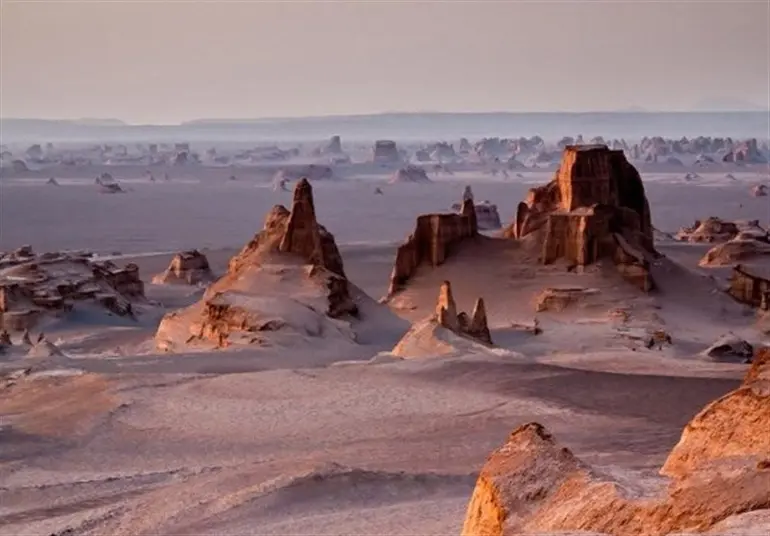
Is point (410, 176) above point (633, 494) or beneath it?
beneath

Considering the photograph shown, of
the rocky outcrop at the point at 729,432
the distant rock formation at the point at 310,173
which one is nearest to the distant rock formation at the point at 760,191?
the distant rock formation at the point at 310,173

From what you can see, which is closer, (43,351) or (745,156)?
(43,351)

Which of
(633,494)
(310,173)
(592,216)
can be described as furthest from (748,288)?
(310,173)

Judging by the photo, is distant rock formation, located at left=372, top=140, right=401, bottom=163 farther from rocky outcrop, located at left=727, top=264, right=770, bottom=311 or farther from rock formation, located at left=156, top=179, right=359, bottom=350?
rock formation, located at left=156, top=179, right=359, bottom=350

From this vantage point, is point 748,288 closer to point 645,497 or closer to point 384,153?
point 645,497

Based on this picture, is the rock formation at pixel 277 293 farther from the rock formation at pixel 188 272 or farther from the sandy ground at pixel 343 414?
the rock formation at pixel 188 272

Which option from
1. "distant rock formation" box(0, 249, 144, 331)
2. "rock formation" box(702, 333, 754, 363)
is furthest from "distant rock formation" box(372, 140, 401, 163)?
"rock formation" box(702, 333, 754, 363)
